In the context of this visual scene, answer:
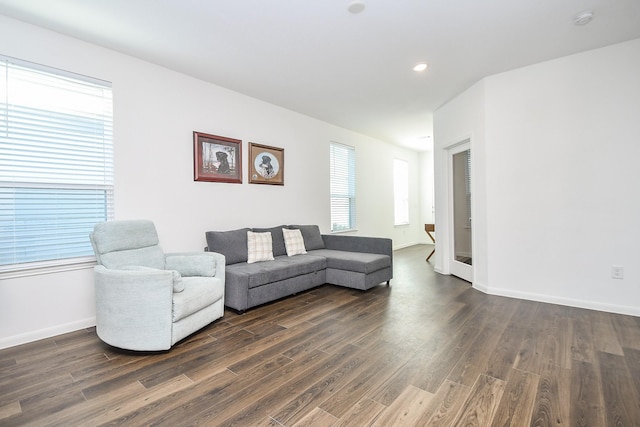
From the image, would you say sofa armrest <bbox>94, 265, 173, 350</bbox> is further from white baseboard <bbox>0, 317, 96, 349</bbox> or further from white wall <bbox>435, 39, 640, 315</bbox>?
white wall <bbox>435, 39, 640, 315</bbox>

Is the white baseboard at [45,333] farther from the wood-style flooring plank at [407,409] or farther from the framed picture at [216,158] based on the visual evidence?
the wood-style flooring plank at [407,409]

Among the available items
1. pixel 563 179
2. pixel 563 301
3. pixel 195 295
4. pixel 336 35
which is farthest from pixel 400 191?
pixel 195 295

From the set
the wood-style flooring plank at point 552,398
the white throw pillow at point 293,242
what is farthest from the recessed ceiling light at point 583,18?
the white throw pillow at point 293,242

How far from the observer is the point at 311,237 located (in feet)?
15.7

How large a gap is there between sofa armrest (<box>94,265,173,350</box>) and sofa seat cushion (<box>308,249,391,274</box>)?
2.27 metres

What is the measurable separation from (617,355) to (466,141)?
9.67 feet

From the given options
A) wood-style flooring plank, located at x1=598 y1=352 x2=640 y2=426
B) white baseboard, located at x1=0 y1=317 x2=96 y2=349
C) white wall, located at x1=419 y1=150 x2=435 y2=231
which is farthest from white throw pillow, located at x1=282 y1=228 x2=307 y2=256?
white wall, located at x1=419 y1=150 x2=435 y2=231

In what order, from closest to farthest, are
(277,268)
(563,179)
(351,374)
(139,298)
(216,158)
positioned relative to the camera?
(351,374)
(139,298)
(563,179)
(277,268)
(216,158)

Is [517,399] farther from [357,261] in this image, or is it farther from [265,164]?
[265,164]

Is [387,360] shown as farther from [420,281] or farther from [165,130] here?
[165,130]

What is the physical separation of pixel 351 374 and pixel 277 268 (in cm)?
170

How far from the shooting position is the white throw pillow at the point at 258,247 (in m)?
3.81

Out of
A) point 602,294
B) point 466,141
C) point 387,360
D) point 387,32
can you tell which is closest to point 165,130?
point 387,32

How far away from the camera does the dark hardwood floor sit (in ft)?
5.35
